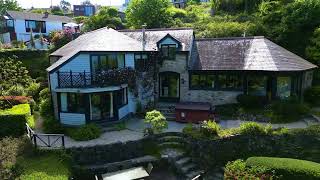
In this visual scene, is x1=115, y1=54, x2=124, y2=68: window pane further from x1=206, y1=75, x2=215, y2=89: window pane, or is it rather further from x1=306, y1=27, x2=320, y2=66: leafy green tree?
x1=306, y1=27, x2=320, y2=66: leafy green tree

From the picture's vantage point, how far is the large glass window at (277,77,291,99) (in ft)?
87.0

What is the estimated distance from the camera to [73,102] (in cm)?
2411

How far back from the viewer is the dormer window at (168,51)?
93.6ft

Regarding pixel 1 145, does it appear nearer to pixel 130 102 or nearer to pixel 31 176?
pixel 31 176

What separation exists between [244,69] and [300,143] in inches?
308

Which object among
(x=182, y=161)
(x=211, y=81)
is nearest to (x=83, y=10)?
(x=211, y=81)

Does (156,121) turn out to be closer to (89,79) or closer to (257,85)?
(89,79)

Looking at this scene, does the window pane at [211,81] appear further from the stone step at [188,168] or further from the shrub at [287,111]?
the stone step at [188,168]

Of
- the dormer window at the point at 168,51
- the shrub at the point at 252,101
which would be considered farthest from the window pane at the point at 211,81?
the dormer window at the point at 168,51

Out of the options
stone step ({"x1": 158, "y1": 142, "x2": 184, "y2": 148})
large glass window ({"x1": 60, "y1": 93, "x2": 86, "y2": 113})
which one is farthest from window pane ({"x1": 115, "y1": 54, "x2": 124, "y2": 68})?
stone step ({"x1": 158, "y1": 142, "x2": 184, "y2": 148})

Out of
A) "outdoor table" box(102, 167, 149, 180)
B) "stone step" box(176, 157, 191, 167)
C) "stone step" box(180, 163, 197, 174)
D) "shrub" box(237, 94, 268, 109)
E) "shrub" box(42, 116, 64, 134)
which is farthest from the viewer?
"shrub" box(237, 94, 268, 109)

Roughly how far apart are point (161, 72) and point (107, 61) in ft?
20.6

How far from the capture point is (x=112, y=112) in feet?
82.2

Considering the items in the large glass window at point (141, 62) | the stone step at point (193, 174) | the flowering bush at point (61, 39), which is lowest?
the stone step at point (193, 174)
